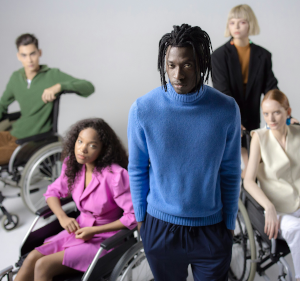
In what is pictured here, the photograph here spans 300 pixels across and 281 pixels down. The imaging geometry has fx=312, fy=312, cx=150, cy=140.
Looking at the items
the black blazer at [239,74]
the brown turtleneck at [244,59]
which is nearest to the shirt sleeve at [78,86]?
the black blazer at [239,74]

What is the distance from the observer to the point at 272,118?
1.59 m

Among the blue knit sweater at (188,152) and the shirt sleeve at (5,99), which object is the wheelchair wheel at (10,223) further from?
the blue knit sweater at (188,152)

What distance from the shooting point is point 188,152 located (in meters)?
0.97

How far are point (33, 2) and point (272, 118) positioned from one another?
8.89ft

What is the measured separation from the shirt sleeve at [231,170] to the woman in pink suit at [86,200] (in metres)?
0.55

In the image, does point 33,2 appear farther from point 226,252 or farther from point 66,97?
point 226,252

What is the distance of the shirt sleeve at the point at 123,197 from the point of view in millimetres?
1496

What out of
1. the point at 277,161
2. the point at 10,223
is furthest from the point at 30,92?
the point at 277,161

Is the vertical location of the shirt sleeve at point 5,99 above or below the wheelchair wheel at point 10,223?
above

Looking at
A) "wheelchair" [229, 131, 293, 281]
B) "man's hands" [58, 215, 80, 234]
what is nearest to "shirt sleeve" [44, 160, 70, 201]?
"man's hands" [58, 215, 80, 234]

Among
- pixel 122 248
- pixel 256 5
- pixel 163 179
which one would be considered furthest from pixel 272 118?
pixel 256 5

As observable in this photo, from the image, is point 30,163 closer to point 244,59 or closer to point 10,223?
point 10,223

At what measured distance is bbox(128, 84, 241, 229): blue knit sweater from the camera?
942mm

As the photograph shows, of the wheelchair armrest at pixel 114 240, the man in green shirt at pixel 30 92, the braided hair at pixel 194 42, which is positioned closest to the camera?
→ the braided hair at pixel 194 42
